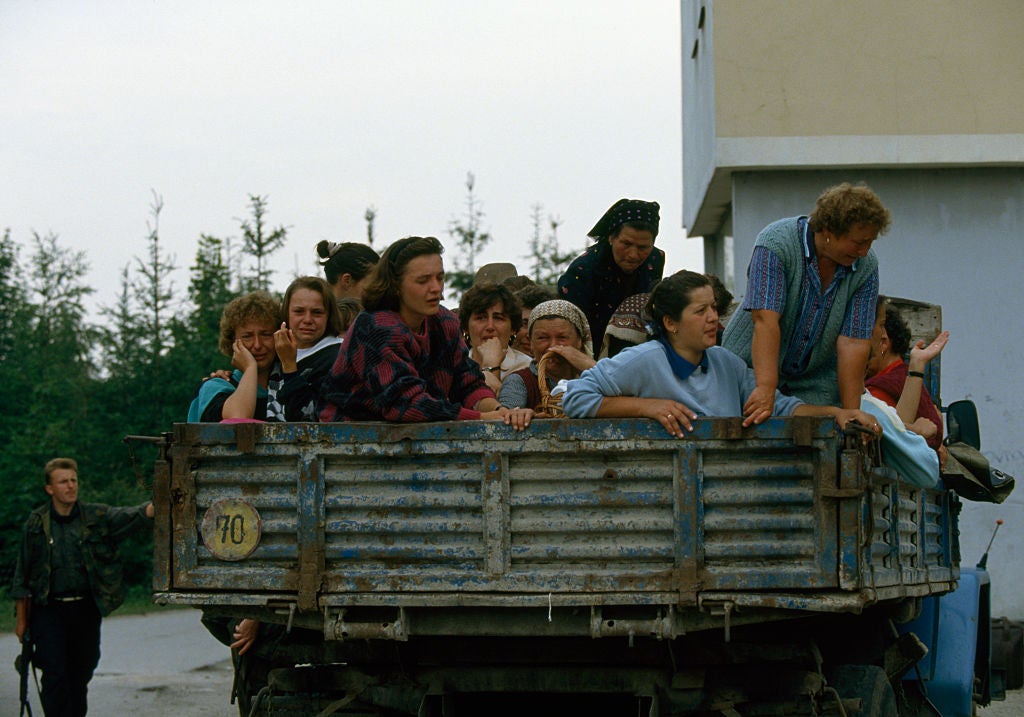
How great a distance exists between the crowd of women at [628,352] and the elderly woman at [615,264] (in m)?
1.08

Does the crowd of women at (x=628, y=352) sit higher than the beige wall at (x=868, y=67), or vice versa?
the beige wall at (x=868, y=67)

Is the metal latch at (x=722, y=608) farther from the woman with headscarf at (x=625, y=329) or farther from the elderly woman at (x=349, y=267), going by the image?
the elderly woman at (x=349, y=267)

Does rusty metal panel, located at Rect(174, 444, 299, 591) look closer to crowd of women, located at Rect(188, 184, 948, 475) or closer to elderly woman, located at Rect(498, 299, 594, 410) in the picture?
crowd of women, located at Rect(188, 184, 948, 475)

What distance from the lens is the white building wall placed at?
12773mm

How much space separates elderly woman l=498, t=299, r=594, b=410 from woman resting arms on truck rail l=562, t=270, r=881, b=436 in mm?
891

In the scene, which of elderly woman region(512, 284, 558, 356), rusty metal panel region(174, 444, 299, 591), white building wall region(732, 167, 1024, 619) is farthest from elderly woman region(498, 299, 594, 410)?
white building wall region(732, 167, 1024, 619)

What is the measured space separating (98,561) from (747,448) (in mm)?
6152

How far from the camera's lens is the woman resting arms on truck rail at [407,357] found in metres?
4.99

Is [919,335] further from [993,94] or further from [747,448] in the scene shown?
[993,94]

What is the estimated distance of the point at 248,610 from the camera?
496 centimetres

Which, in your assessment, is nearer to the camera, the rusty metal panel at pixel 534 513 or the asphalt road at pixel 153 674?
the rusty metal panel at pixel 534 513

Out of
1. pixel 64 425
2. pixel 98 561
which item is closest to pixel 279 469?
pixel 98 561

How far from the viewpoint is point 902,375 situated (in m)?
6.65

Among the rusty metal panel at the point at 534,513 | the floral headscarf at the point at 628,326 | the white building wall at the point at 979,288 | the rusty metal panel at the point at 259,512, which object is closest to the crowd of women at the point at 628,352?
the rusty metal panel at the point at 534,513
